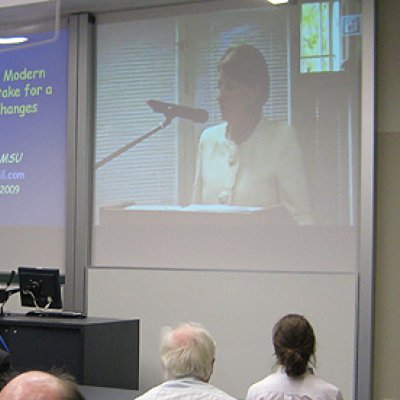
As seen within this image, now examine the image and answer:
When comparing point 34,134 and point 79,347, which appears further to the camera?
point 34,134

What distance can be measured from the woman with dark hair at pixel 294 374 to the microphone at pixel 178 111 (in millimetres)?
3197

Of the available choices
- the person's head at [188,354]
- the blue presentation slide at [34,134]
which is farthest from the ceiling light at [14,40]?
the person's head at [188,354]

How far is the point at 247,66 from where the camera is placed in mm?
6258

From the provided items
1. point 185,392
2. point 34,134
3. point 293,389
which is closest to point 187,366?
point 185,392

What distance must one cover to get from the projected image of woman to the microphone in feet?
0.43

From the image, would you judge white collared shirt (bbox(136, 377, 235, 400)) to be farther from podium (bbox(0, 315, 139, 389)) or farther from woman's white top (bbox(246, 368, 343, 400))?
podium (bbox(0, 315, 139, 389))

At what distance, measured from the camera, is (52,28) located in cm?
437

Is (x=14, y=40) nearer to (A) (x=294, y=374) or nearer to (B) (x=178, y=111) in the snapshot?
(B) (x=178, y=111)

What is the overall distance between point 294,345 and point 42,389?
1.93m

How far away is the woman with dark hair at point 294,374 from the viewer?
3.22 m

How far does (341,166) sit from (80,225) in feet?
7.47

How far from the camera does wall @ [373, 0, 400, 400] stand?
564cm

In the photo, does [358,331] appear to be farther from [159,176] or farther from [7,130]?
[7,130]

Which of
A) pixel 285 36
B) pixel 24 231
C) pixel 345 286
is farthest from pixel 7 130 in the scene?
pixel 345 286
